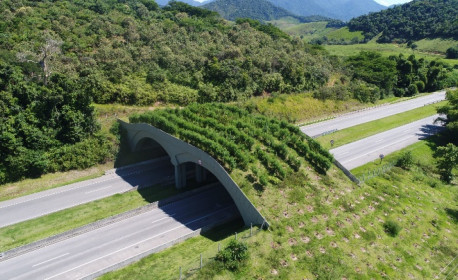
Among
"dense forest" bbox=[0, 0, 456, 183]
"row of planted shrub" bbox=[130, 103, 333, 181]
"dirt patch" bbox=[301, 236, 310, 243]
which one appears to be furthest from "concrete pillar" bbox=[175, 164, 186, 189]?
"dirt patch" bbox=[301, 236, 310, 243]

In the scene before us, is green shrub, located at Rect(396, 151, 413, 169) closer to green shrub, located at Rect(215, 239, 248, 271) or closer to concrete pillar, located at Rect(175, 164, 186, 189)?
green shrub, located at Rect(215, 239, 248, 271)

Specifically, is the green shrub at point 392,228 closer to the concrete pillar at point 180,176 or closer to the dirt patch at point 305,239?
the dirt patch at point 305,239

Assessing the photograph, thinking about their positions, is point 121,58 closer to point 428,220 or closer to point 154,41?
point 154,41

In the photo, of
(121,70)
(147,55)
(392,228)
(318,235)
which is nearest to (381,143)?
(392,228)

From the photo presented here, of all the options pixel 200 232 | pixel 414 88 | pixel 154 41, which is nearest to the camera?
pixel 200 232

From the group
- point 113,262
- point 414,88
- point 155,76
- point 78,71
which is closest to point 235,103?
point 155,76

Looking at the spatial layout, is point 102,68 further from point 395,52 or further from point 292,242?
point 395,52

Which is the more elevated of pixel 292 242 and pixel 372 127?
pixel 372 127
